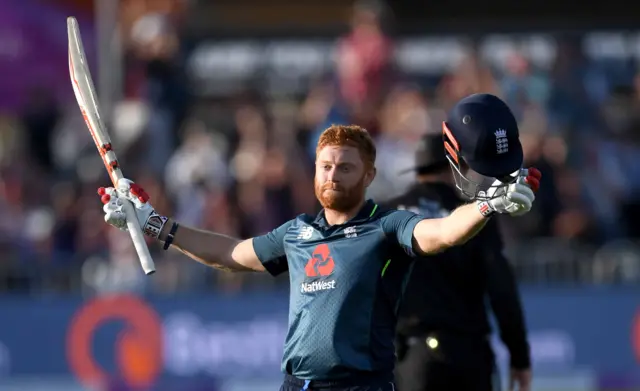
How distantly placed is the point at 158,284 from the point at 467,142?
25.0ft

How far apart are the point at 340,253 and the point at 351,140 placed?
1.75 ft

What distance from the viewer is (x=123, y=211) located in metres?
6.08

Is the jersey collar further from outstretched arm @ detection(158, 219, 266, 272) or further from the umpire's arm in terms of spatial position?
the umpire's arm

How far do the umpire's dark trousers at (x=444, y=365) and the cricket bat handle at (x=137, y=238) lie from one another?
1938 mm

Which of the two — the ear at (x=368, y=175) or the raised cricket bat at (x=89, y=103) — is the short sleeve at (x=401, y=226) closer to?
the ear at (x=368, y=175)

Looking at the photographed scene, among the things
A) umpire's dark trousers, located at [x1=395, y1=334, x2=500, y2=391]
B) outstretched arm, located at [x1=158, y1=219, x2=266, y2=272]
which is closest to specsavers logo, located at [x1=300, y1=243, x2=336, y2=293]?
outstretched arm, located at [x1=158, y1=219, x2=266, y2=272]

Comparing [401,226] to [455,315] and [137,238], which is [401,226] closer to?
[137,238]

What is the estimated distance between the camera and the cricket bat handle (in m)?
5.81

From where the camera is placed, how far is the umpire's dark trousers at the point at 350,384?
5566mm

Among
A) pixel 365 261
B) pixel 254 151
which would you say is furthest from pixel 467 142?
pixel 254 151

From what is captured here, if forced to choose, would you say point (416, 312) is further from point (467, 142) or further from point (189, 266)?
point (189, 266)

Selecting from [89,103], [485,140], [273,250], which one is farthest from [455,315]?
[89,103]

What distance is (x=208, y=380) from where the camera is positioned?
12086 mm

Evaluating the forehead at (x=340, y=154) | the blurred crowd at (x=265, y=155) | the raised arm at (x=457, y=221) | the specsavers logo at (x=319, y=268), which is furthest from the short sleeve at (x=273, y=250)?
the blurred crowd at (x=265, y=155)
